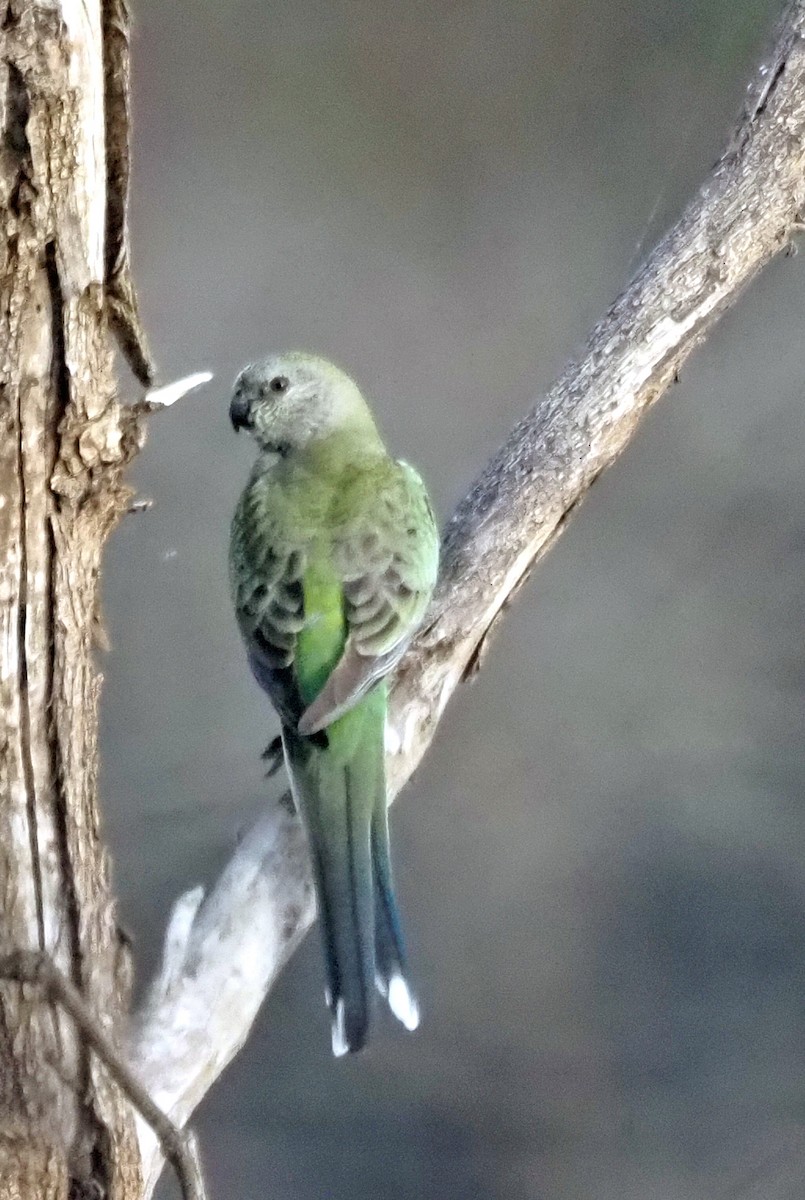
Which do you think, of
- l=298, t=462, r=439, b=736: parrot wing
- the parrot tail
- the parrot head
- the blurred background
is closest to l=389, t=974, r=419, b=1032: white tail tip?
the parrot tail

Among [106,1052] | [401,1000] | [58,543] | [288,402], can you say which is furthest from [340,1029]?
[288,402]

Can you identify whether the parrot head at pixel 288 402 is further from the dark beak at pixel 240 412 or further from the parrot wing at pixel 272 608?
the parrot wing at pixel 272 608

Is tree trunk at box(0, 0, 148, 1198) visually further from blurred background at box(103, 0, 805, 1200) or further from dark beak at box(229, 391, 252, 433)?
blurred background at box(103, 0, 805, 1200)

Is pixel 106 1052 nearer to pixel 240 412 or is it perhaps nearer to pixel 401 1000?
pixel 401 1000

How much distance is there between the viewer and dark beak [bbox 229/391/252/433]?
54.2 inches

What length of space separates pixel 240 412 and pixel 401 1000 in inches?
26.0

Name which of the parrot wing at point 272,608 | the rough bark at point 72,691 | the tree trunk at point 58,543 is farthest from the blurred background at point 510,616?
the tree trunk at point 58,543

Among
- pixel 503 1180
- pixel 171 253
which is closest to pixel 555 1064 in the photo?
pixel 503 1180

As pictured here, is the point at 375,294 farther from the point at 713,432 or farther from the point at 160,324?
the point at 713,432

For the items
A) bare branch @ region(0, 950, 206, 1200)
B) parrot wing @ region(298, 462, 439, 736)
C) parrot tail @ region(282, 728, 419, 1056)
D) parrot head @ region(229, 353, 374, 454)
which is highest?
parrot head @ region(229, 353, 374, 454)

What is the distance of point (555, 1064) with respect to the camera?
6.20ft

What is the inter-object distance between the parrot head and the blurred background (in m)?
0.51

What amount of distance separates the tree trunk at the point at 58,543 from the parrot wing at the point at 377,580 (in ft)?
0.88

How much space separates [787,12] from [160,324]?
38.0 inches
